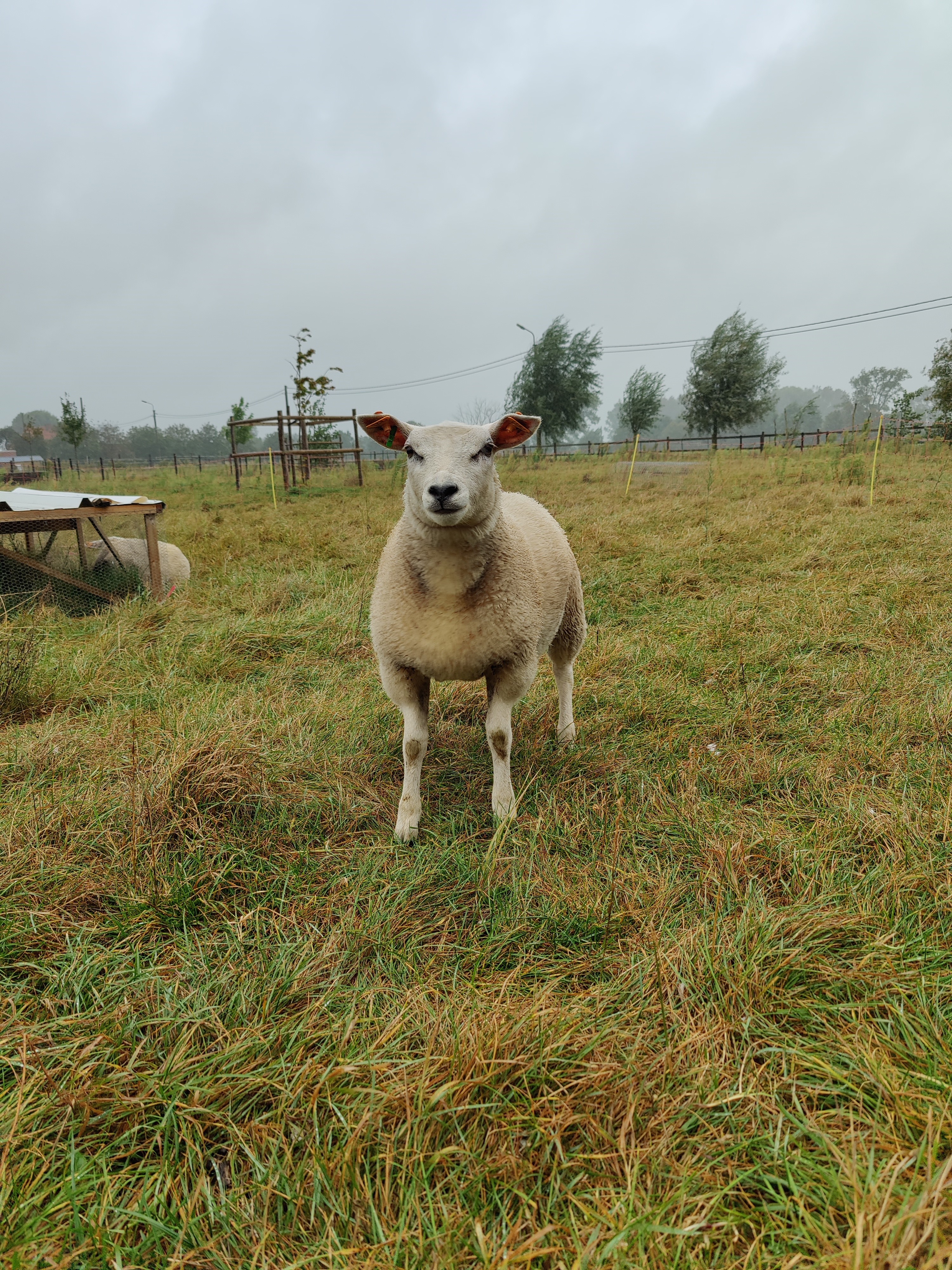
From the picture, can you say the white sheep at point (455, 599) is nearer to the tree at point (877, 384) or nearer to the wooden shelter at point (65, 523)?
the wooden shelter at point (65, 523)

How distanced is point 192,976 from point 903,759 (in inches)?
112

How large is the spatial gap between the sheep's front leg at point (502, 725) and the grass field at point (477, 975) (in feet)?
0.43

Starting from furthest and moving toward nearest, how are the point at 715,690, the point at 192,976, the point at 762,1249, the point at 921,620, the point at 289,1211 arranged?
1. the point at 921,620
2. the point at 715,690
3. the point at 192,976
4. the point at 289,1211
5. the point at 762,1249

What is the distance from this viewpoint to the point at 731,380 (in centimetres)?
3106

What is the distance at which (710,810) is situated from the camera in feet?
8.25

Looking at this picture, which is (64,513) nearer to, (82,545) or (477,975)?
(82,545)

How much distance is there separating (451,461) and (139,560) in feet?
17.4

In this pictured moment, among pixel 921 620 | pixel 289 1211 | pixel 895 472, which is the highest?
pixel 895 472

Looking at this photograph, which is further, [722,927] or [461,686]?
[461,686]

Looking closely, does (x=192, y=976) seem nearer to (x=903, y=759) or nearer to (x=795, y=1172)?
(x=795, y=1172)

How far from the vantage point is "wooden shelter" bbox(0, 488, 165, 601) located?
17.9 ft

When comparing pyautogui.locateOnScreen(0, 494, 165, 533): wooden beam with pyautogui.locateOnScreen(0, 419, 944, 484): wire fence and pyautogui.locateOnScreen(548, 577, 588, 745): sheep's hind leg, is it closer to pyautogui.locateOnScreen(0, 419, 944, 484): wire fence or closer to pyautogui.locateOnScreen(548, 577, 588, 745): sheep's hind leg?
pyautogui.locateOnScreen(548, 577, 588, 745): sheep's hind leg

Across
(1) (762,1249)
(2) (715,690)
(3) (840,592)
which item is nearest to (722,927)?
(1) (762,1249)

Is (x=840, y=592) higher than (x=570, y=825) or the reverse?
higher
